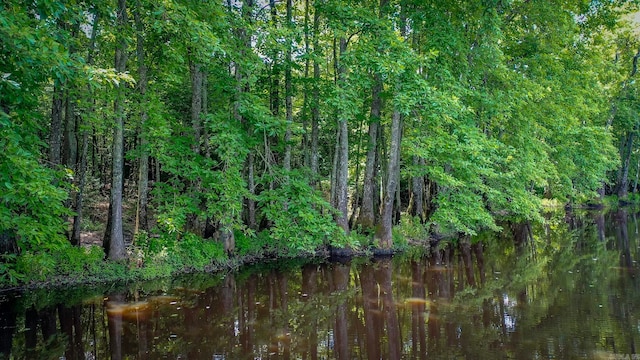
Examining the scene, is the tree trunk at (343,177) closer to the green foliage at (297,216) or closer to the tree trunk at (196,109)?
the green foliage at (297,216)

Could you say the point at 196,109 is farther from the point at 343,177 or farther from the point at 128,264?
the point at 343,177

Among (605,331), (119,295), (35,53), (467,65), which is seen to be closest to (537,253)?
(467,65)

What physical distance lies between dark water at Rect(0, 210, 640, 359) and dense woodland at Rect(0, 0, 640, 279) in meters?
1.39

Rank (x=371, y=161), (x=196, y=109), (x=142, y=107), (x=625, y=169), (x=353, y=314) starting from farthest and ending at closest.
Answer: (x=625, y=169), (x=371, y=161), (x=196, y=109), (x=142, y=107), (x=353, y=314)

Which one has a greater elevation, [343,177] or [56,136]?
[56,136]

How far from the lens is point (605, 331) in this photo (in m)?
6.64

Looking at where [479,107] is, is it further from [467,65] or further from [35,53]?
[35,53]

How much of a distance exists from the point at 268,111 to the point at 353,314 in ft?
19.1

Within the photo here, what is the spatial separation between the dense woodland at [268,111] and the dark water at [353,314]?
Result: 54.6 inches

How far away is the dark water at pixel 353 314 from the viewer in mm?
6320

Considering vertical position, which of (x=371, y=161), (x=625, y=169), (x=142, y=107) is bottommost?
(x=371, y=161)

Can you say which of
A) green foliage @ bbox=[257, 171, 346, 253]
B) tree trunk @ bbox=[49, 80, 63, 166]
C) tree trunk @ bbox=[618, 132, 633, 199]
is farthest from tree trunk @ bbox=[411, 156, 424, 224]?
tree trunk @ bbox=[618, 132, 633, 199]

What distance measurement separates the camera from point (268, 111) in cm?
1145

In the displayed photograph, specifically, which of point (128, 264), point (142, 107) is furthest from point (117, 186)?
point (142, 107)
